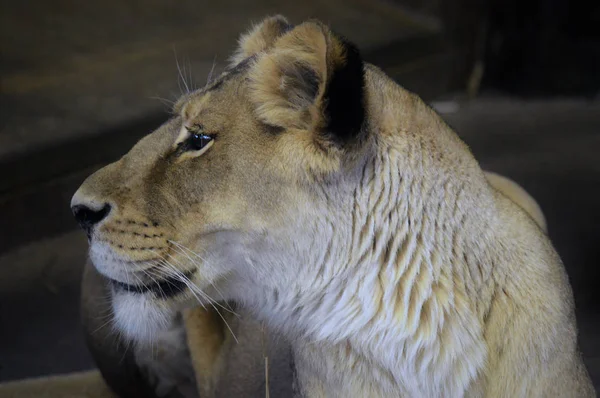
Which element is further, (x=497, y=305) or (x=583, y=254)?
(x=583, y=254)

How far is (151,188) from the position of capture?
1.76m

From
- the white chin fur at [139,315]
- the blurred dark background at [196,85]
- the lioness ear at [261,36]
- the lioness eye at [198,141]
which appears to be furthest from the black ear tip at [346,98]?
the blurred dark background at [196,85]

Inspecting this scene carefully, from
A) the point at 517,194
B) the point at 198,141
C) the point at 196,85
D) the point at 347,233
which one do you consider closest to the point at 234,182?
the point at 198,141

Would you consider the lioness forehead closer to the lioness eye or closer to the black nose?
the lioness eye

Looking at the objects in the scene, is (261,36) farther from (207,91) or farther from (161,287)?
(161,287)

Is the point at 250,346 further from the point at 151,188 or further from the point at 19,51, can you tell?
the point at 19,51

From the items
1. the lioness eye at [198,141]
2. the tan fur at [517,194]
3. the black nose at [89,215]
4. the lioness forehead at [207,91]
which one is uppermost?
the lioness forehead at [207,91]

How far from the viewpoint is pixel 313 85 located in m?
1.64

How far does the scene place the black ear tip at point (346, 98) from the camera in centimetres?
158

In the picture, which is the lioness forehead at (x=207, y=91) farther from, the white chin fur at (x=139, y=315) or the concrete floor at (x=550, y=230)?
the concrete floor at (x=550, y=230)

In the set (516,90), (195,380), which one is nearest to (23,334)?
(195,380)

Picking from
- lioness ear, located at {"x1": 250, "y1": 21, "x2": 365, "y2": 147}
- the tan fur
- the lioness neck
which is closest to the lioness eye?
lioness ear, located at {"x1": 250, "y1": 21, "x2": 365, "y2": 147}

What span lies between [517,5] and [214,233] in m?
4.38

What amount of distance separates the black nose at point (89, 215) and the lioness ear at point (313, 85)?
0.35 m
